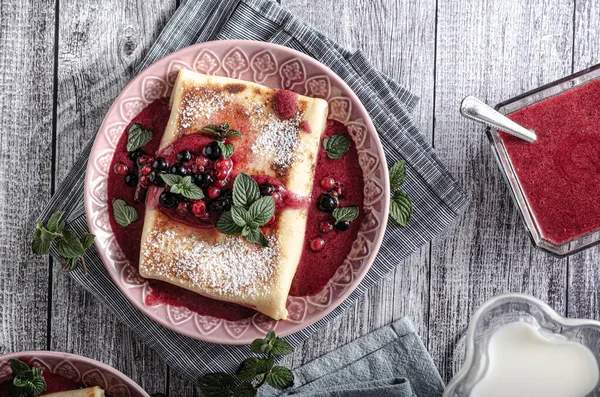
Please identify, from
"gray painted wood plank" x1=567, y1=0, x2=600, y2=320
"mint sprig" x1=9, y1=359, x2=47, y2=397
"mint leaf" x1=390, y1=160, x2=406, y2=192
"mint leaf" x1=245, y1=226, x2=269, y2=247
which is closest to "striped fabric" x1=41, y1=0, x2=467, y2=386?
"mint leaf" x1=390, y1=160, x2=406, y2=192

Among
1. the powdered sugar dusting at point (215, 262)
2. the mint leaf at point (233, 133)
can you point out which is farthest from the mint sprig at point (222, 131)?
the powdered sugar dusting at point (215, 262)

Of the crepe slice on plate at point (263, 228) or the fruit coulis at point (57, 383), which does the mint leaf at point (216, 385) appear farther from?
the fruit coulis at point (57, 383)

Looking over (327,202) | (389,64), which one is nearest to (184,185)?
(327,202)

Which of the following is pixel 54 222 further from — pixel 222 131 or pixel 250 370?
pixel 250 370

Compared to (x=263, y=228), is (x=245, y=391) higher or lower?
lower

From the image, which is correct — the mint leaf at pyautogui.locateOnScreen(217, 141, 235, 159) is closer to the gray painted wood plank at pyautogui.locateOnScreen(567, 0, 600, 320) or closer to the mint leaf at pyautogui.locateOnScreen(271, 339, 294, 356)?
the mint leaf at pyautogui.locateOnScreen(271, 339, 294, 356)
